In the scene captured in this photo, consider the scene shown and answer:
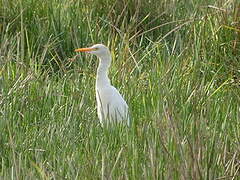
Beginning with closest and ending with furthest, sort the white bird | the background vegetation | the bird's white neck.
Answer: the background vegetation < the white bird < the bird's white neck

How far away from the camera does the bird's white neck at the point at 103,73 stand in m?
4.57

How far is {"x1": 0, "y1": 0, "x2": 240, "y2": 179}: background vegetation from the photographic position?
10.4ft

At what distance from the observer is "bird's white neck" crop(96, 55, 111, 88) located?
4.57 metres

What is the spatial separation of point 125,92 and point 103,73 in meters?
0.19

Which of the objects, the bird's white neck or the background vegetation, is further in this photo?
the bird's white neck

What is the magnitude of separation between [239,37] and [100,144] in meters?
2.01

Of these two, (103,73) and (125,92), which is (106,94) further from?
(125,92)

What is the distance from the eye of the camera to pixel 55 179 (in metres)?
3.08

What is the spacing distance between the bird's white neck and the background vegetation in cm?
9

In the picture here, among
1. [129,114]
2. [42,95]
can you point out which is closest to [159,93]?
[129,114]

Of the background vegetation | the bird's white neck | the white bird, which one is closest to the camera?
the background vegetation

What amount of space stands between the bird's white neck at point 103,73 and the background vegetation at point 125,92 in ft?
0.31

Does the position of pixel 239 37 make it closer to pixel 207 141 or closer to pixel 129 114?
pixel 129 114

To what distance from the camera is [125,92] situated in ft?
15.5
